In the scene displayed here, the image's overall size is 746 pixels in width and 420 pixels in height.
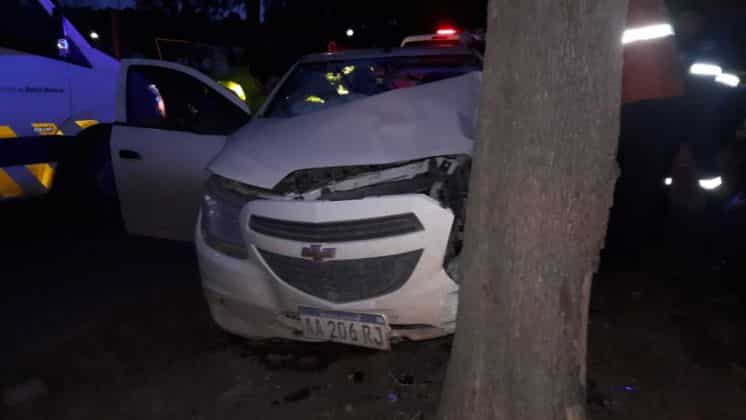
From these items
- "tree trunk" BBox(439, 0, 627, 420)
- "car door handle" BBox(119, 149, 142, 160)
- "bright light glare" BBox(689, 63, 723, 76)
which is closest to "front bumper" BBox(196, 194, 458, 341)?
"tree trunk" BBox(439, 0, 627, 420)

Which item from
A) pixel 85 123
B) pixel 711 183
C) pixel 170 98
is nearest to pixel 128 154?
pixel 170 98

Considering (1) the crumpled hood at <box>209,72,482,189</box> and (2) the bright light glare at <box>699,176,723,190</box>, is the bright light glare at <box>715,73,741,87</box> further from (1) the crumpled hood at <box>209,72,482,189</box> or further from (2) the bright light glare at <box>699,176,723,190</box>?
(1) the crumpled hood at <box>209,72,482,189</box>

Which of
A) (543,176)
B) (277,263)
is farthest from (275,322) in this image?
(543,176)

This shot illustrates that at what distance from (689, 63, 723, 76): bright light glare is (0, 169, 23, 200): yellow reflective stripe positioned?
5.72 m

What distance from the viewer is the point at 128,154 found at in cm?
465

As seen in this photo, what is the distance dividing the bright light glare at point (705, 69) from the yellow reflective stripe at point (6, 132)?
560 cm

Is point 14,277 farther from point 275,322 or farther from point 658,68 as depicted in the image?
point 658,68

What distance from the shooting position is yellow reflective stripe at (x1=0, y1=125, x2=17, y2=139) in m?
5.67

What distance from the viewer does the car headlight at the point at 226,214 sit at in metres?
3.40

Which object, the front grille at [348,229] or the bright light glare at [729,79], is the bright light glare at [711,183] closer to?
the bright light glare at [729,79]

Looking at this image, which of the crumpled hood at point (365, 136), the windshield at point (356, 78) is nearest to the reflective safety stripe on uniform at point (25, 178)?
the windshield at point (356, 78)

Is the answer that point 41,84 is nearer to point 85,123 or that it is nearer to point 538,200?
point 85,123

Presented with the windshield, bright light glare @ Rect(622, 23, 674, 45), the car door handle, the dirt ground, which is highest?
bright light glare @ Rect(622, 23, 674, 45)

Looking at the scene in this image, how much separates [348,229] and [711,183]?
356 centimetres
